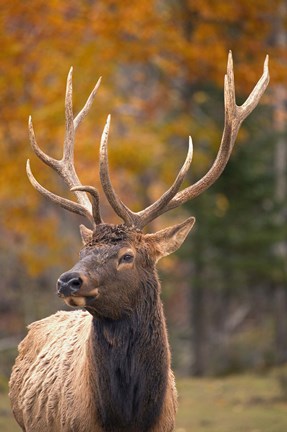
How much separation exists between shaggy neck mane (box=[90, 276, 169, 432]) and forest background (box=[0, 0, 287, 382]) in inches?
287

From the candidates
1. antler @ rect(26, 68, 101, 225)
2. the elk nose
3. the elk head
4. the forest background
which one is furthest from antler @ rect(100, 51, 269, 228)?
the forest background

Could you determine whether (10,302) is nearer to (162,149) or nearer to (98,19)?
(162,149)

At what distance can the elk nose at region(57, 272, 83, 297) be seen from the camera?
571cm

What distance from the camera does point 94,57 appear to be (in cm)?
1511

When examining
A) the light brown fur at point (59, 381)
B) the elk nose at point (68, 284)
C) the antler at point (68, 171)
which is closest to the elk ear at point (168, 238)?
the antler at point (68, 171)

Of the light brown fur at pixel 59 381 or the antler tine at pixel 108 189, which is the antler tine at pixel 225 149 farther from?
the light brown fur at pixel 59 381

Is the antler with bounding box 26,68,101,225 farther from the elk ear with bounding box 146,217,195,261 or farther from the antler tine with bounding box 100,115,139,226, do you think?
the elk ear with bounding box 146,217,195,261

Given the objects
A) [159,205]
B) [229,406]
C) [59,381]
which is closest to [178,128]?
[229,406]

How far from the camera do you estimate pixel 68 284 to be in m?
5.72

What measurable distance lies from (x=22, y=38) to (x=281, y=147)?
21.4 feet

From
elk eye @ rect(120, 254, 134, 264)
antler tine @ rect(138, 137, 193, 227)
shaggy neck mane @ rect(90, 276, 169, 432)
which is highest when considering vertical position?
antler tine @ rect(138, 137, 193, 227)

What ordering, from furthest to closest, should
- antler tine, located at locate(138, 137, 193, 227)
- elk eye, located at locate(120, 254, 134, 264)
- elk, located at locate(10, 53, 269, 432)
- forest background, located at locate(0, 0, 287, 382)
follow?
→ forest background, located at locate(0, 0, 287, 382)
antler tine, located at locate(138, 137, 193, 227)
elk eye, located at locate(120, 254, 134, 264)
elk, located at locate(10, 53, 269, 432)

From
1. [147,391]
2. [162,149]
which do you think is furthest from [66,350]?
[162,149]

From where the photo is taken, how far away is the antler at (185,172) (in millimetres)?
6477
